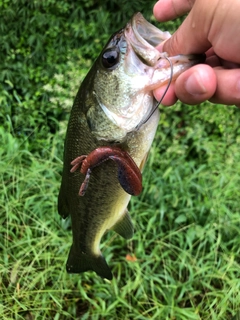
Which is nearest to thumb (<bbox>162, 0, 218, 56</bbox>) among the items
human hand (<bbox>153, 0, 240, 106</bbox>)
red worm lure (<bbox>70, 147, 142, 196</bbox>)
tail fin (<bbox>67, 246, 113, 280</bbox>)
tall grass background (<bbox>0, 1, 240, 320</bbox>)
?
human hand (<bbox>153, 0, 240, 106</bbox>)

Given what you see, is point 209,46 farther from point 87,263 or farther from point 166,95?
point 87,263

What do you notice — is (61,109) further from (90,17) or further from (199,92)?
(199,92)

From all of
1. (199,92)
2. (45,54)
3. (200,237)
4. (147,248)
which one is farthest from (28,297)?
(45,54)

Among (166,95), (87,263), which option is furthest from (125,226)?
(166,95)

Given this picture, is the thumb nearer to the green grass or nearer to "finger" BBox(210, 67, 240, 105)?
"finger" BBox(210, 67, 240, 105)

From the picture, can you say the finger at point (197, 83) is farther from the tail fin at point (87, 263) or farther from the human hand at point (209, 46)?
the tail fin at point (87, 263)

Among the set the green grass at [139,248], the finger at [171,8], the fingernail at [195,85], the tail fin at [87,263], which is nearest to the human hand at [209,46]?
the fingernail at [195,85]
